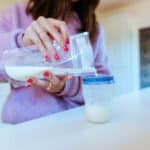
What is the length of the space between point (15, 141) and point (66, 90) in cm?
31

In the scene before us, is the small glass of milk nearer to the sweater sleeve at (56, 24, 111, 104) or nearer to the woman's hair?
the sweater sleeve at (56, 24, 111, 104)

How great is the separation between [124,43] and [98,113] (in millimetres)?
1038

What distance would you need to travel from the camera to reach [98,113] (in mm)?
709

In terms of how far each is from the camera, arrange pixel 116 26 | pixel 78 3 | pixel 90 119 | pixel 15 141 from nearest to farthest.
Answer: pixel 15 141 → pixel 90 119 → pixel 78 3 → pixel 116 26

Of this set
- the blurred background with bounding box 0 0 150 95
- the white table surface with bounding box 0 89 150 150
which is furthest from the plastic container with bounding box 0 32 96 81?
the blurred background with bounding box 0 0 150 95

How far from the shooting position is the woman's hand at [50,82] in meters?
0.69

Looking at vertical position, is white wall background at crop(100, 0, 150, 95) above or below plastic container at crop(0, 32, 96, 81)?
below

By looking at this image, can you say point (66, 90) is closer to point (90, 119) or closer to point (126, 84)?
point (90, 119)

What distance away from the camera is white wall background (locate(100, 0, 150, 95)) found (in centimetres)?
166

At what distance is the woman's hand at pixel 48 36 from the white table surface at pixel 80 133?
153mm

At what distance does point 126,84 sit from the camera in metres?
1.73

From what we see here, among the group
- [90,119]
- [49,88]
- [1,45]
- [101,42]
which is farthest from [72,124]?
[101,42]

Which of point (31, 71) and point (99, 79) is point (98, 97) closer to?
point (99, 79)

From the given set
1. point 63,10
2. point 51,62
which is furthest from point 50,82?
point 63,10
